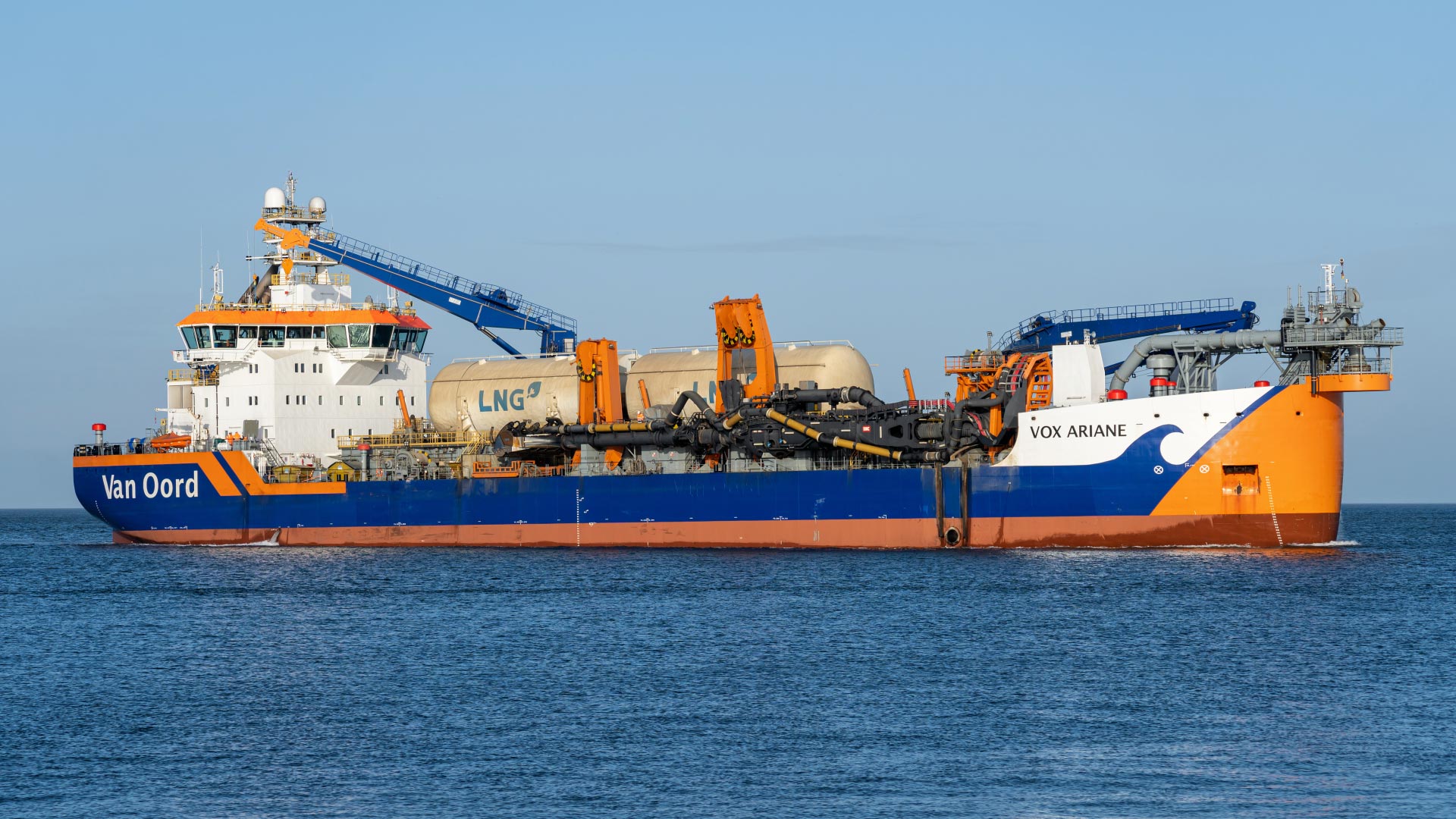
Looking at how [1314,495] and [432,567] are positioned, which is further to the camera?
[432,567]

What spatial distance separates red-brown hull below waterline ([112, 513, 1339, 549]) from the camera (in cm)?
4116

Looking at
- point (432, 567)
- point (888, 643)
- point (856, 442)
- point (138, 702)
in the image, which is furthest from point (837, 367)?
point (138, 702)

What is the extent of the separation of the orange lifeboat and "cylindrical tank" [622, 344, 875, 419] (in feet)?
52.8

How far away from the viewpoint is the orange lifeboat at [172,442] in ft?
184

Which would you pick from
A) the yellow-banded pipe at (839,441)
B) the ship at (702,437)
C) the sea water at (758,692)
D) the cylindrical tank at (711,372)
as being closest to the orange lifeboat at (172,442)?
the ship at (702,437)

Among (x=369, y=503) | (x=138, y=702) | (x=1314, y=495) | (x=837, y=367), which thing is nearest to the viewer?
(x=138, y=702)

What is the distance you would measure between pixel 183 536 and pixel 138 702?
32158 millimetres

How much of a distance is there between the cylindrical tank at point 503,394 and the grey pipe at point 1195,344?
17.8 m

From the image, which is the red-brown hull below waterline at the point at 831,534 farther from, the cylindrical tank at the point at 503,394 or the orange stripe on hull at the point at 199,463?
the cylindrical tank at the point at 503,394

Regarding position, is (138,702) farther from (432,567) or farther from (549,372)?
(549,372)

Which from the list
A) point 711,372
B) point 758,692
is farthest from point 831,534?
point 758,692

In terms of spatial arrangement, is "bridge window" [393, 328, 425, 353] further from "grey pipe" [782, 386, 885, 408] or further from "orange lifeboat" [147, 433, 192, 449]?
"grey pipe" [782, 386, 885, 408]

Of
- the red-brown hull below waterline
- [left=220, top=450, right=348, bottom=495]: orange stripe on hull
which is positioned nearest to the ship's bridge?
[left=220, top=450, right=348, bottom=495]: orange stripe on hull

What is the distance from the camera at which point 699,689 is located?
24828mm
